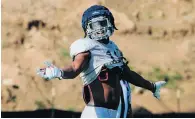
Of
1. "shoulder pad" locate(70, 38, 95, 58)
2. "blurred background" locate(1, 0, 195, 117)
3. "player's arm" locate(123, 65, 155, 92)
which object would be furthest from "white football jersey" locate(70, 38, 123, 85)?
"blurred background" locate(1, 0, 195, 117)

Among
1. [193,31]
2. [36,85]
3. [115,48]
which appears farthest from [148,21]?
[115,48]

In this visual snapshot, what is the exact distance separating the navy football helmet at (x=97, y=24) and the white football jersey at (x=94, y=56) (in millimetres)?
70

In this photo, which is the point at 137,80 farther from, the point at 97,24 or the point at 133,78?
the point at 97,24

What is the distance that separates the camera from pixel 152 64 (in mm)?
9281

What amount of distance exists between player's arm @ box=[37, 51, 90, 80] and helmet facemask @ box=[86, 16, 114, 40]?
204 mm

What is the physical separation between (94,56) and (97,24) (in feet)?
0.95

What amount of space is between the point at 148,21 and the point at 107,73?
417cm

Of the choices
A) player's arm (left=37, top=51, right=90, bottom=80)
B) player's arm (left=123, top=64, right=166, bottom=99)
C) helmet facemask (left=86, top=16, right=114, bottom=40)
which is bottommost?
player's arm (left=123, top=64, right=166, bottom=99)

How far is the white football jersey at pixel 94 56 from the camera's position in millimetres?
5699

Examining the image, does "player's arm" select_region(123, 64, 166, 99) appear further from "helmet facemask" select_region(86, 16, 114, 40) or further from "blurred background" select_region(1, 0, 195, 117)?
"blurred background" select_region(1, 0, 195, 117)

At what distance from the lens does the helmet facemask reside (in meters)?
5.83

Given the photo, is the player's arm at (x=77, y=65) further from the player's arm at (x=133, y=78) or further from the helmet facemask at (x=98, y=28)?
the player's arm at (x=133, y=78)

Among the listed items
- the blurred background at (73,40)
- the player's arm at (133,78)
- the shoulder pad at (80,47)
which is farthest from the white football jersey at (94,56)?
the blurred background at (73,40)

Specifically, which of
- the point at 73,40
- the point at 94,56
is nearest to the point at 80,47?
the point at 94,56
